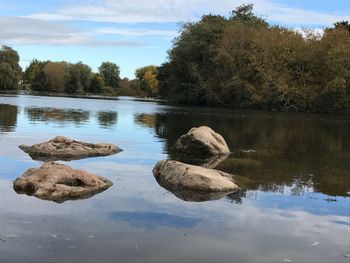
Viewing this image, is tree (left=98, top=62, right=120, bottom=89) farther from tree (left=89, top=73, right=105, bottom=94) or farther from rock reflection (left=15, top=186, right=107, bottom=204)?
rock reflection (left=15, top=186, right=107, bottom=204)

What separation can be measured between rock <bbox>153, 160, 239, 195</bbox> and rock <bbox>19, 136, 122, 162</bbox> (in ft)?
15.2

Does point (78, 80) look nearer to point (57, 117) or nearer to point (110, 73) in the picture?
point (110, 73)

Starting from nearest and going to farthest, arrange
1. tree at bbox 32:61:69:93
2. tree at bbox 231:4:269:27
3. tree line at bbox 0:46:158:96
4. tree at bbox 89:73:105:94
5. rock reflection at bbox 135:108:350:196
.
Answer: rock reflection at bbox 135:108:350:196, tree at bbox 231:4:269:27, tree line at bbox 0:46:158:96, tree at bbox 32:61:69:93, tree at bbox 89:73:105:94

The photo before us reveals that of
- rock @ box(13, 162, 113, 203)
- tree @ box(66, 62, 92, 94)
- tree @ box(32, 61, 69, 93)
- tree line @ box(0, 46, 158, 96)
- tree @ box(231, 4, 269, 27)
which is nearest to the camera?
rock @ box(13, 162, 113, 203)

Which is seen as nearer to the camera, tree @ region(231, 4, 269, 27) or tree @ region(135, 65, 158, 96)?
tree @ region(231, 4, 269, 27)

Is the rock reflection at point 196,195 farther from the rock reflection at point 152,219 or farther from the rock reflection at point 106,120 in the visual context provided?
the rock reflection at point 106,120

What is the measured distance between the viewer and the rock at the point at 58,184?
11.5 metres

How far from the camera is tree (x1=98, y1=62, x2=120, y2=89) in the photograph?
608 ft

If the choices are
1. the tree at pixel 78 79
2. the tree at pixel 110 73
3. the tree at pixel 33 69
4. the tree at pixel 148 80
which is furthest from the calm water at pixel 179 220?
the tree at pixel 110 73

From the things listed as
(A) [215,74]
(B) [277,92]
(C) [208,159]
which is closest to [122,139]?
(C) [208,159]

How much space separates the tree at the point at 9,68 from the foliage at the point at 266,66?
6403 centimetres

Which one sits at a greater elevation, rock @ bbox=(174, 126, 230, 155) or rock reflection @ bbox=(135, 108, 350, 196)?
rock @ bbox=(174, 126, 230, 155)

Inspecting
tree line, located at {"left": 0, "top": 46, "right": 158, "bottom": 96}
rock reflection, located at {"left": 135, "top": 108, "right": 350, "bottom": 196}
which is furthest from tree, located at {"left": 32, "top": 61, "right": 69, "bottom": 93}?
rock reflection, located at {"left": 135, "top": 108, "right": 350, "bottom": 196}

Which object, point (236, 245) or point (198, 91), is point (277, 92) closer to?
point (198, 91)
